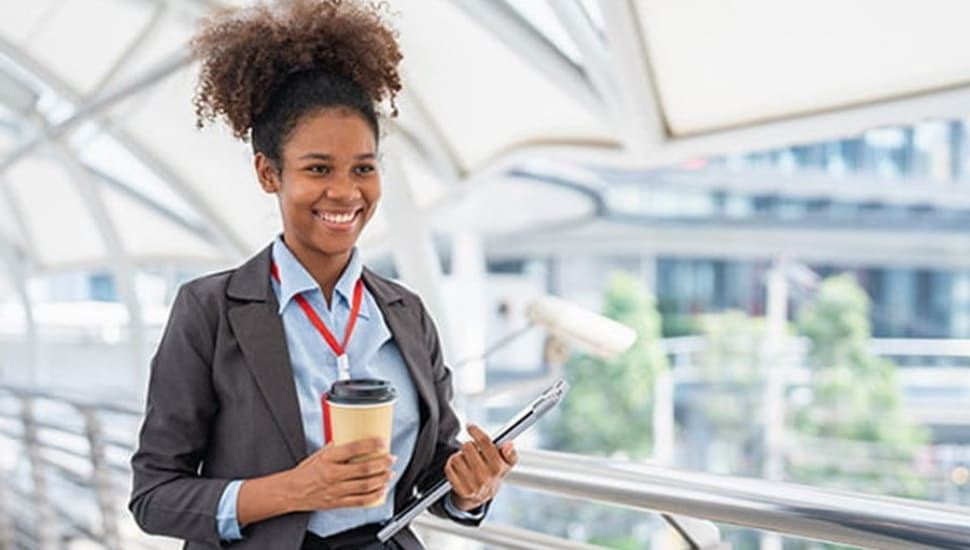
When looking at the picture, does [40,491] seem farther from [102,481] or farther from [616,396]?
[616,396]

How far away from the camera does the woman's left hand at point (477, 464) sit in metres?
1.07

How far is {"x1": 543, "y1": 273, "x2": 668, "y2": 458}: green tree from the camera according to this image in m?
16.6

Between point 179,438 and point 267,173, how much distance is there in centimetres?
30

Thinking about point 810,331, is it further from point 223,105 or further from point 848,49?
point 223,105

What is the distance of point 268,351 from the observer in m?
1.03

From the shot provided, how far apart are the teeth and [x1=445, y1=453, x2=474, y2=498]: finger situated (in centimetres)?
29

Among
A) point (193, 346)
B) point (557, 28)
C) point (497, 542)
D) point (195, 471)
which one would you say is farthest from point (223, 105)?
point (557, 28)

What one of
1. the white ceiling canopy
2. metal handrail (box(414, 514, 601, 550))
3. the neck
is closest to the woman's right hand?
the neck

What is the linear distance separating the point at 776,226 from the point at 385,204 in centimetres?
1937

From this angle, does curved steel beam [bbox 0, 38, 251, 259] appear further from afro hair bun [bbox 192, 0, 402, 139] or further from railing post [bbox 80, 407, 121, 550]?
afro hair bun [bbox 192, 0, 402, 139]

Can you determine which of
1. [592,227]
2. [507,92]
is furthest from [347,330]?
[592,227]

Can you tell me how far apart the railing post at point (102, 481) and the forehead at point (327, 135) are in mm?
2226

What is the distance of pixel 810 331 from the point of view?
15812mm

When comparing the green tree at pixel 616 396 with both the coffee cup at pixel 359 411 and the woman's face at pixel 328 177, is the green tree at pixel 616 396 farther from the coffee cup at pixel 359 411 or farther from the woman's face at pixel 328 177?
the coffee cup at pixel 359 411
